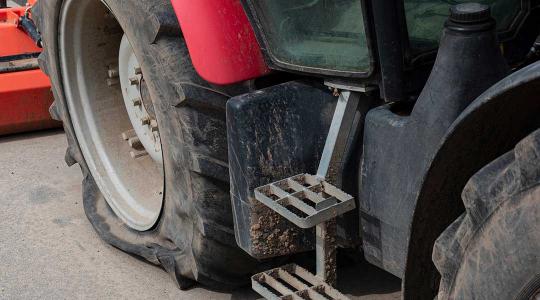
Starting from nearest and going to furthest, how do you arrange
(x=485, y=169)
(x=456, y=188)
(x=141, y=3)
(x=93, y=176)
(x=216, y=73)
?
(x=485, y=169) → (x=456, y=188) → (x=216, y=73) → (x=141, y=3) → (x=93, y=176)

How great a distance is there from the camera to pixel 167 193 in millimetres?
2611

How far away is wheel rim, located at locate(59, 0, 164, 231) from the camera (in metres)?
3.02

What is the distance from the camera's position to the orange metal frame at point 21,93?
411 centimetres

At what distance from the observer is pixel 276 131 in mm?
2121

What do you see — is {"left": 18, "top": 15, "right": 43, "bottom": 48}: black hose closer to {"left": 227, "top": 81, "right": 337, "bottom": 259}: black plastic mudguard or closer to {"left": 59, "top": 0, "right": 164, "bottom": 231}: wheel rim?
{"left": 59, "top": 0, "right": 164, "bottom": 231}: wheel rim

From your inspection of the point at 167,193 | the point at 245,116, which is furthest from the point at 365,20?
the point at 167,193

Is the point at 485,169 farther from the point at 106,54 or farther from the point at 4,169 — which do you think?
the point at 4,169

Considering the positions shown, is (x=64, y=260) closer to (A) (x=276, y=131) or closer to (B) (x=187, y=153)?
(B) (x=187, y=153)

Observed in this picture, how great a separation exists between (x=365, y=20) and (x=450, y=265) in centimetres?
58

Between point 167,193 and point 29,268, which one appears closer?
point 167,193

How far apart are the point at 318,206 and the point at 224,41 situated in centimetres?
52

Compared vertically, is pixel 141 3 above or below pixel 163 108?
above

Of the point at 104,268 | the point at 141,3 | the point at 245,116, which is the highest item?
the point at 141,3

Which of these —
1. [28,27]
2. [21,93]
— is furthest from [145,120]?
[28,27]
